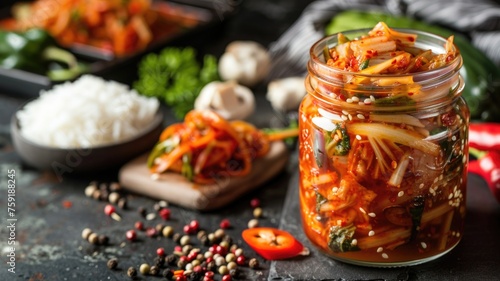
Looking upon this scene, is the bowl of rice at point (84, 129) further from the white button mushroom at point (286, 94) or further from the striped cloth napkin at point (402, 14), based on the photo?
the striped cloth napkin at point (402, 14)

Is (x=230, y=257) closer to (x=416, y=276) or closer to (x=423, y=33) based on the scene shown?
(x=416, y=276)

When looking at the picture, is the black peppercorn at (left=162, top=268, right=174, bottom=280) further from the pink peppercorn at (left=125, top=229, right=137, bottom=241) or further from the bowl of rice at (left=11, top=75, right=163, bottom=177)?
the bowl of rice at (left=11, top=75, right=163, bottom=177)

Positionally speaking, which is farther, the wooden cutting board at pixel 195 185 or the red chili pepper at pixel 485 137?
the wooden cutting board at pixel 195 185

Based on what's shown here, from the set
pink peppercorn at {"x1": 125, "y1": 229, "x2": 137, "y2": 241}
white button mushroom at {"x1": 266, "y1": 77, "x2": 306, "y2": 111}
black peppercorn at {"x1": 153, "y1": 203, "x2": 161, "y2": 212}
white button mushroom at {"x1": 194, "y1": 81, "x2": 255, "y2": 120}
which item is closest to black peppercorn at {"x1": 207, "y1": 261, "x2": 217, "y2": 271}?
pink peppercorn at {"x1": 125, "y1": 229, "x2": 137, "y2": 241}

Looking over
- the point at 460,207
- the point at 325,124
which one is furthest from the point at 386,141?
the point at 460,207

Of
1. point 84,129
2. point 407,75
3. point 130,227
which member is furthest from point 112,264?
point 407,75

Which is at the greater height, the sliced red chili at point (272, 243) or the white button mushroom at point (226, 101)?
the sliced red chili at point (272, 243)

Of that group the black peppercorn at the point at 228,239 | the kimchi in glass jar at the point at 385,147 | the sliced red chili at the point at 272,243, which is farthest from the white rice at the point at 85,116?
the kimchi in glass jar at the point at 385,147
